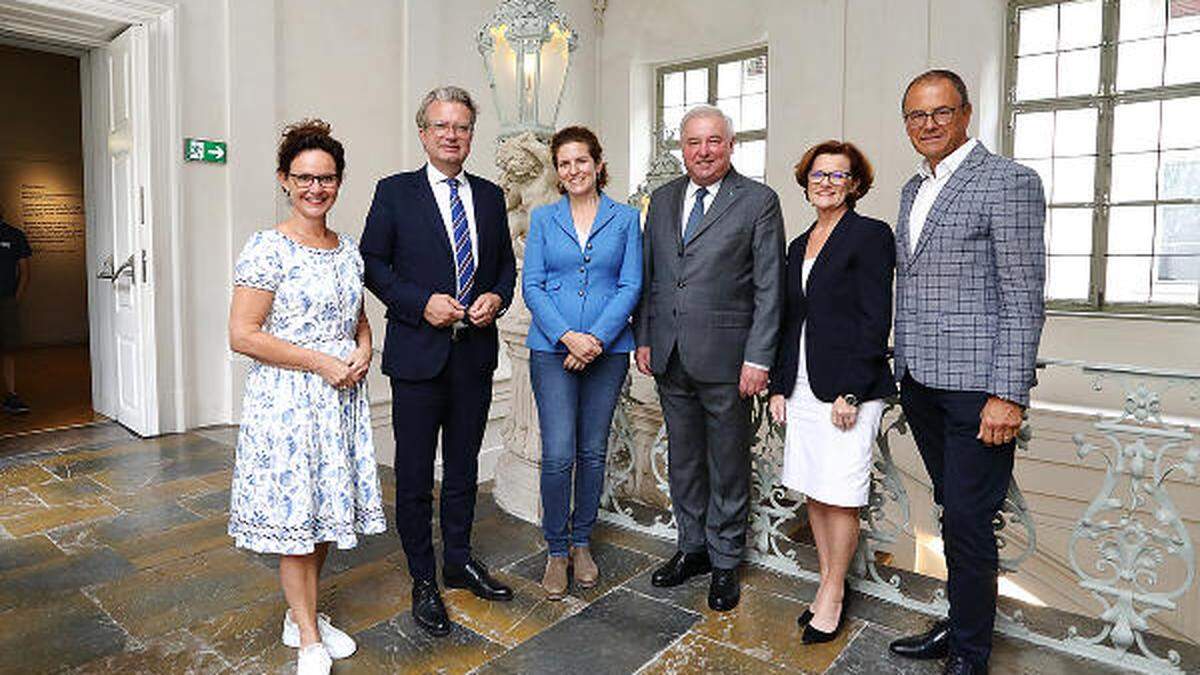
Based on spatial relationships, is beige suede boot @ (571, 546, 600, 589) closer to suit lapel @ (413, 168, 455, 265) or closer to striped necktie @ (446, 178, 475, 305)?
striped necktie @ (446, 178, 475, 305)

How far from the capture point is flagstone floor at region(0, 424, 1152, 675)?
7.70ft

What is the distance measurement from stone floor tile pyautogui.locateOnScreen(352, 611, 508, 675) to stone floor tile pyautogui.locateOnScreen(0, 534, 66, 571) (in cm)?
160

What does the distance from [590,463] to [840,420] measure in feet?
2.99

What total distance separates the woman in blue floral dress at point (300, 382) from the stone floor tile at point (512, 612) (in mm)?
523

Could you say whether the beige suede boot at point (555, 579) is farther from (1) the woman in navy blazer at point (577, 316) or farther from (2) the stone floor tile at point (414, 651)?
(2) the stone floor tile at point (414, 651)

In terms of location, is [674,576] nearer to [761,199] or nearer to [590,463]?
[590,463]

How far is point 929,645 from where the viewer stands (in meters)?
2.38

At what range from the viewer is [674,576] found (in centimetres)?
290

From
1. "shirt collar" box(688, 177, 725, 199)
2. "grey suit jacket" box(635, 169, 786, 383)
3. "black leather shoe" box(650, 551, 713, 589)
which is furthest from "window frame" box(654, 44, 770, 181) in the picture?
"black leather shoe" box(650, 551, 713, 589)

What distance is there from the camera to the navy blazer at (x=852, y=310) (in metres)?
2.32

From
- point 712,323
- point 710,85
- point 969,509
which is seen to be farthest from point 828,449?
point 710,85

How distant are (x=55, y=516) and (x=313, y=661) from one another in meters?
2.30

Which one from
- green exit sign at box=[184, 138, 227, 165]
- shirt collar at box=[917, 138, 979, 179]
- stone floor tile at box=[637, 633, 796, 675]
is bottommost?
stone floor tile at box=[637, 633, 796, 675]

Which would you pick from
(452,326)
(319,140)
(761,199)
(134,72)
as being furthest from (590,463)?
(134,72)
